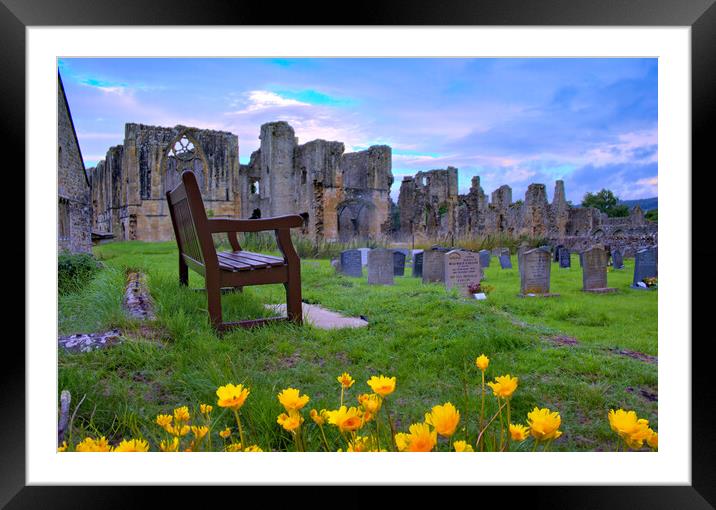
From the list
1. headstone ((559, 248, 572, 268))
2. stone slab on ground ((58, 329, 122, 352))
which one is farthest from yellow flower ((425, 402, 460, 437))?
headstone ((559, 248, 572, 268))

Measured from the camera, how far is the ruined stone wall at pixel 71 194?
4.61 metres

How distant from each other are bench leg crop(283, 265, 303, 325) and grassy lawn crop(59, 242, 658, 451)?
11 centimetres

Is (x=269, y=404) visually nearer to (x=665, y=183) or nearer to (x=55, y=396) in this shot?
(x=55, y=396)

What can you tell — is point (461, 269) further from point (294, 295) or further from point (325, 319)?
point (294, 295)

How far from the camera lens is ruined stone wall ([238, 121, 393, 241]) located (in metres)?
13.8

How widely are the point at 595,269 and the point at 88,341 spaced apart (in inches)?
210

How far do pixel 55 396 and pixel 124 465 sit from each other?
47 centimetres

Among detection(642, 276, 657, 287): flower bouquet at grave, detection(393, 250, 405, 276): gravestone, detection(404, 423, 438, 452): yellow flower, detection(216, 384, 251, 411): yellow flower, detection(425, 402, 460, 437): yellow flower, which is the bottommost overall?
detection(404, 423, 438, 452): yellow flower

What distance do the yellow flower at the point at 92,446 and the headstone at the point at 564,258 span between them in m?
8.77

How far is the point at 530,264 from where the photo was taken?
243 inches

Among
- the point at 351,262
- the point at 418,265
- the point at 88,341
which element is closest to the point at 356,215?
the point at 418,265

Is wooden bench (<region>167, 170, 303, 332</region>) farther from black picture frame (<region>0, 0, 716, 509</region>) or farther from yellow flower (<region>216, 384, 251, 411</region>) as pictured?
yellow flower (<region>216, 384, 251, 411</region>)
